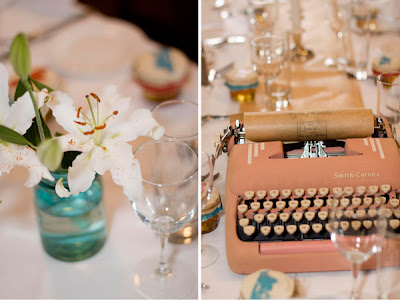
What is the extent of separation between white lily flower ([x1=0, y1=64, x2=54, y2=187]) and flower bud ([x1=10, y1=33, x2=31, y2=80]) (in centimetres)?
15

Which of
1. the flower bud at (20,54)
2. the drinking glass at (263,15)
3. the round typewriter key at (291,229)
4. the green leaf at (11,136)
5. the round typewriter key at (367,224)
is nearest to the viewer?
the flower bud at (20,54)

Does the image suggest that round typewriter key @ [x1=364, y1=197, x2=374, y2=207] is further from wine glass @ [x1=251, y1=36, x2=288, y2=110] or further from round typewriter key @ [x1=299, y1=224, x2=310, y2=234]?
wine glass @ [x1=251, y1=36, x2=288, y2=110]

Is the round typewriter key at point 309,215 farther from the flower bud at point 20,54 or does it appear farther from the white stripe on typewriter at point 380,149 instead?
the flower bud at point 20,54

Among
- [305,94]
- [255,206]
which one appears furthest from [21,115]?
[305,94]

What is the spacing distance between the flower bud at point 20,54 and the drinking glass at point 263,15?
1.32m

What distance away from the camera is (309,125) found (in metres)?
1.07

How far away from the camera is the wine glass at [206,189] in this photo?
89 cm

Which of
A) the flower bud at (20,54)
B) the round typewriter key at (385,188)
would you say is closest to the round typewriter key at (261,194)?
the round typewriter key at (385,188)

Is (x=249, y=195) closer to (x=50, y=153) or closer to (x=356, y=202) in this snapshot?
(x=356, y=202)

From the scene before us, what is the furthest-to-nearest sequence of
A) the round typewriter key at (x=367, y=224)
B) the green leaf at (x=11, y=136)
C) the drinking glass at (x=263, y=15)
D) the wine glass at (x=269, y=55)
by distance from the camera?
the drinking glass at (x=263, y=15) < the wine glass at (x=269, y=55) < the round typewriter key at (x=367, y=224) < the green leaf at (x=11, y=136)

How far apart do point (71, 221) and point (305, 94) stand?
83 cm

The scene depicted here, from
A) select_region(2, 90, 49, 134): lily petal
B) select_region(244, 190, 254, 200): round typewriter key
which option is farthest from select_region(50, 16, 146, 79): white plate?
select_region(2, 90, 49, 134): lily petal

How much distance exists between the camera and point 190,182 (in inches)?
32.3

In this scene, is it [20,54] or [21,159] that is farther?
[21,159]
